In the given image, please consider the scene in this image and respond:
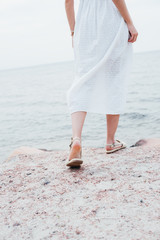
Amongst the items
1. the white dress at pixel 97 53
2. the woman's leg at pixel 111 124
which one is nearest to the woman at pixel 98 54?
the white dress at pixel 97 53

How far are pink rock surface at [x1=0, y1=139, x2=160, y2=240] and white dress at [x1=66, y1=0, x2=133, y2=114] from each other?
0.67 m

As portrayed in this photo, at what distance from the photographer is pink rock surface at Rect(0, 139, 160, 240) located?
1769mm

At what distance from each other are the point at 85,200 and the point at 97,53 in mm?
1402

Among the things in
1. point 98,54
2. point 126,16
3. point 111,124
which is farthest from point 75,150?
point 126,16

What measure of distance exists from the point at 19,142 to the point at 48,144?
845 millimetres

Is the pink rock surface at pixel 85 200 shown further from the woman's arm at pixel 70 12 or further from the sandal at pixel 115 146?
the woman's arm at pixel 70 12

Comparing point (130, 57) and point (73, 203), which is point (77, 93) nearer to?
point (130, 57)

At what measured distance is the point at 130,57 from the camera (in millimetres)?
2959

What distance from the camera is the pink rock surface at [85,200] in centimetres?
177

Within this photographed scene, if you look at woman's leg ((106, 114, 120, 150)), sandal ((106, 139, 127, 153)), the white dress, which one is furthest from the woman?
sandal ((106, 139, 127, 153))

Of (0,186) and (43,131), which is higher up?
(0,186)

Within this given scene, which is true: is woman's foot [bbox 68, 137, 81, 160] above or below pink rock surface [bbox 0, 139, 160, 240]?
above

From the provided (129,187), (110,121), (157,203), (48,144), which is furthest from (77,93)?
(48,144)

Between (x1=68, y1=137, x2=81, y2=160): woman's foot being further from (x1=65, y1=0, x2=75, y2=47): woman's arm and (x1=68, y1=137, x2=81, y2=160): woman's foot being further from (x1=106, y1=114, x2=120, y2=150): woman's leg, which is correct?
(x1=65, y1=0, x2=75, y2=47): woman's arm
